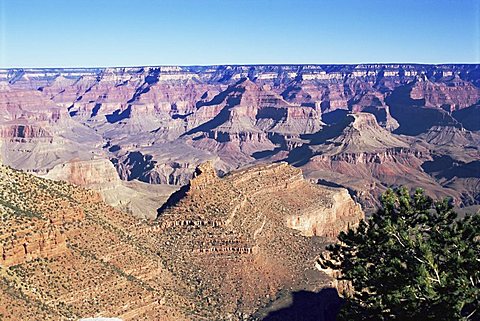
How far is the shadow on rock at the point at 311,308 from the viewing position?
178 ft

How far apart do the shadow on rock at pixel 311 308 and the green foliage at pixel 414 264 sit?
16906 millimetres

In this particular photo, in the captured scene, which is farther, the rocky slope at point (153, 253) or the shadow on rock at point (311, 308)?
the shadow on rock at point (311, 308)

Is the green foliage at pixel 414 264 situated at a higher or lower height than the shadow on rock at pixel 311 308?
higher

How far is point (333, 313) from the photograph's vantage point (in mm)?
57938

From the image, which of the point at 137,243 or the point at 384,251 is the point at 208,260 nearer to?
the point at 137,243

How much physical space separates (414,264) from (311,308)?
2775 cm

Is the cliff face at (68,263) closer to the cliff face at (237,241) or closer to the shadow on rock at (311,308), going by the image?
the cliff face at (237,241)

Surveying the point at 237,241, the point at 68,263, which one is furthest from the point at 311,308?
the point at 68,263

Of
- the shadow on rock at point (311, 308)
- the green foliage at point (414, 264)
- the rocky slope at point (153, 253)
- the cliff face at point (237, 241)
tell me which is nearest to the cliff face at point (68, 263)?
the rocky slope at point (153, 253)

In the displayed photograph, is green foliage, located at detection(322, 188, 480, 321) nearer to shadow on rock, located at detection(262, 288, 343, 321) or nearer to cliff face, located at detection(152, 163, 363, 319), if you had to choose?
shadow on rock, located at detection(262, 288, 343, 321)

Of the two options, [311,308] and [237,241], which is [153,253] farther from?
[311,308]

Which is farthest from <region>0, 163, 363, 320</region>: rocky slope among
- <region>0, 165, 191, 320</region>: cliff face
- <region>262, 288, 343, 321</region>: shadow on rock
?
<region>262, 288, 343, 321</region>: shadow on rock

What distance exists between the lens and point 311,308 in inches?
2239

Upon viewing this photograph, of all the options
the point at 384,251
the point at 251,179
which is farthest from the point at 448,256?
the point at 251,179
